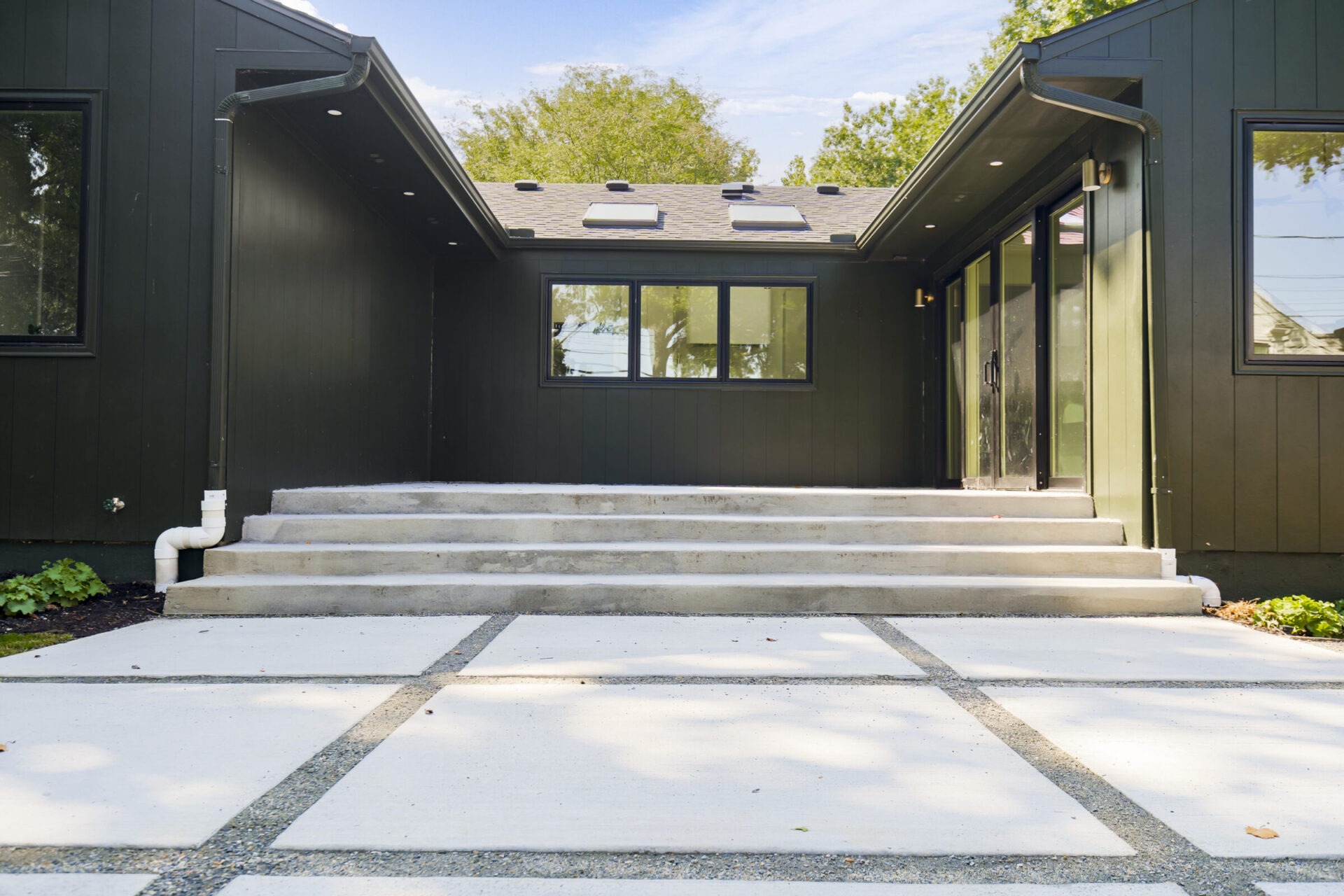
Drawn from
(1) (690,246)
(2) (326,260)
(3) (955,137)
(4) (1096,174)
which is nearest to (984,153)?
(3) (955,137)

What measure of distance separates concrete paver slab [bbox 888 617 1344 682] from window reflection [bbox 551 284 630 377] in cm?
413

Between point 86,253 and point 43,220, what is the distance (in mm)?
319

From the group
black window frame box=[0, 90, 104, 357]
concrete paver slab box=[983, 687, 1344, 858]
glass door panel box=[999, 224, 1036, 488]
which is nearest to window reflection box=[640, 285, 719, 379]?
glass door panel box=[999, 224, 1036, 488]

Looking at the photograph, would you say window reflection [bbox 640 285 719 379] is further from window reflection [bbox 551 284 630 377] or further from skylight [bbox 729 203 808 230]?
skylight [bbox 729 203 808 230]

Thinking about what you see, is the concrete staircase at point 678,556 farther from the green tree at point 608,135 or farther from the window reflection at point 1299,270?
the green tree at point 608,135

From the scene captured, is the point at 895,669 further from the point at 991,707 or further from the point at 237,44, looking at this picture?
the point at 237,44

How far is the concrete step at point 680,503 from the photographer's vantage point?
13.9 ft

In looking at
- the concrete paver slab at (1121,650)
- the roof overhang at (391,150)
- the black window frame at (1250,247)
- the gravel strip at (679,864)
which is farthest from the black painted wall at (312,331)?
the black window frame at (1250,247)

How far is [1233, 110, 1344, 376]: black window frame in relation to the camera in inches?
149

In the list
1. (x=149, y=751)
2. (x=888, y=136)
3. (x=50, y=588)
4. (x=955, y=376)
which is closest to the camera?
(x=149, y=751)

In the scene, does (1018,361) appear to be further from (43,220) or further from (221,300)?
(43,220)

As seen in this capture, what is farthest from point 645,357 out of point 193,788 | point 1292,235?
point 193,788

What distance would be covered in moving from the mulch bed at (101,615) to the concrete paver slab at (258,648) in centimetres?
14

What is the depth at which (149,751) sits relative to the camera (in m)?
1.76
